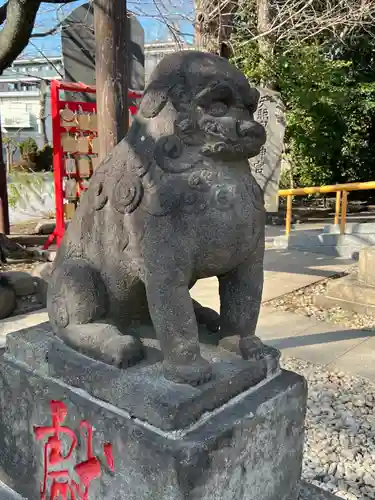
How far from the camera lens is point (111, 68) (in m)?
3.15

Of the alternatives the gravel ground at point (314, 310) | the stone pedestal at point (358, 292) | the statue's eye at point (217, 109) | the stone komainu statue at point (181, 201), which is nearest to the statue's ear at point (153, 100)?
the stone komainu statue at point (181, 201)

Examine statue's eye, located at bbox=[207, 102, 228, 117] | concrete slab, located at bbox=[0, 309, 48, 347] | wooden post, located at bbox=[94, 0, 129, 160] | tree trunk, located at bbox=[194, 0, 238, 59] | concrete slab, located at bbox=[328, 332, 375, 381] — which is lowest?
concrete slab, located at bbox=[328, 332, 375, 381]

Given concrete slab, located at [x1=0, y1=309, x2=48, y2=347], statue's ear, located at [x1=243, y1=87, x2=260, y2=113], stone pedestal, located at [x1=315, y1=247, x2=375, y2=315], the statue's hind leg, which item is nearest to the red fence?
concrete slab, located at [x1=0, y1=309, x2=48, y2=347]

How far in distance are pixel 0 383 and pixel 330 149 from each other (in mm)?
10139

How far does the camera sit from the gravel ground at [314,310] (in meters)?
4.15

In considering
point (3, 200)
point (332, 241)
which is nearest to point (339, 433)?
point (332, 241)

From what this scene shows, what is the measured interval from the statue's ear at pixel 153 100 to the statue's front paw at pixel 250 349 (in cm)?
75

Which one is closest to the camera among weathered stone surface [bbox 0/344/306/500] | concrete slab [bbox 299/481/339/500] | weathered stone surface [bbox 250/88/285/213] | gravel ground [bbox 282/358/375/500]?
weathered stone surface [bbox 0/344/306/500]

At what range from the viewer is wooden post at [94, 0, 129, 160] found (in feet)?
9.99

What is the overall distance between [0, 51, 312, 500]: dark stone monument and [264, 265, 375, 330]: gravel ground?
2.68m

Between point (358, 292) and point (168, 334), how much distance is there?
343 cm

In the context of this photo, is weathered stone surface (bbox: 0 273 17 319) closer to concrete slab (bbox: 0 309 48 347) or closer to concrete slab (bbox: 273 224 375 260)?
concrete slab (bbox: 0 309 48 347)

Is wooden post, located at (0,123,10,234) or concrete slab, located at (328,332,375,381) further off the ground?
wooden post, located at (0,123,10,234)

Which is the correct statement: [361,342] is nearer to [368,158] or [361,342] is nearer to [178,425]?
[178,425]
